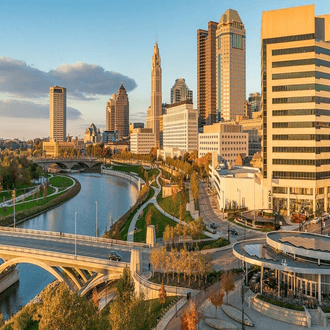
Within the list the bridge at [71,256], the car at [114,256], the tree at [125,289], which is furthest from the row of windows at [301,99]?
the tree at [125,289]

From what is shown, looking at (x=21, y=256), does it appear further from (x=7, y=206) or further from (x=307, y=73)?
(x=307, y=73)

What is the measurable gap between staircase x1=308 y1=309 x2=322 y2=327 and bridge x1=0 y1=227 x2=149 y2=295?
18.1 metres

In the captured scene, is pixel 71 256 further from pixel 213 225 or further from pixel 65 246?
pixel 213 225

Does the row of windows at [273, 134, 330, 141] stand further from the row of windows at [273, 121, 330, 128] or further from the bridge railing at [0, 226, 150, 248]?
the bridge railing at [0, 226, 150, 248]

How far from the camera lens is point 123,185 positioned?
459 feet

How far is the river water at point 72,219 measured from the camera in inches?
1721

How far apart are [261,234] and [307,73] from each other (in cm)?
3226

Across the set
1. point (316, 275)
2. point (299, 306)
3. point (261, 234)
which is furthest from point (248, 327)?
point (261, 234)

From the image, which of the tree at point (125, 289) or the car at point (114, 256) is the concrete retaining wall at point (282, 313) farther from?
the car at point (114, 256)

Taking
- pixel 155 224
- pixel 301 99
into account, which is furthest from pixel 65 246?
pixel 301 99

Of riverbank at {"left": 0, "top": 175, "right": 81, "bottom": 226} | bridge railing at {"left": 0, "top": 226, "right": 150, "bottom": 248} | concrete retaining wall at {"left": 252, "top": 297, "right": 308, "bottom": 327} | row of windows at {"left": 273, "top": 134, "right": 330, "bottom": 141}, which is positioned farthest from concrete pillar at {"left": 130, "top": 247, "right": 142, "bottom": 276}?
riverbank at {"left": 0, "top": 175, "right": 81, "bottom": 226}

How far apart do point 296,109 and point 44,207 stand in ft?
207

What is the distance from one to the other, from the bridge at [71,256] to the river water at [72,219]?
4.36 metres

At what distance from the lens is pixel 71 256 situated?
130ft
